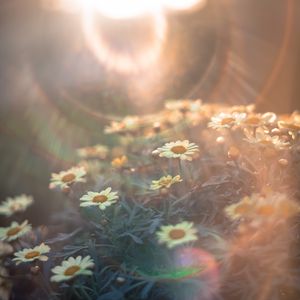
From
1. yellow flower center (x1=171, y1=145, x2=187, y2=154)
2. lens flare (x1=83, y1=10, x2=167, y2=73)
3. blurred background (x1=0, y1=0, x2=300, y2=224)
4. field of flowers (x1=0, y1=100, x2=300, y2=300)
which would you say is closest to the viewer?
field of flowers (x1=0, y1=100, x2=300, y2=300)

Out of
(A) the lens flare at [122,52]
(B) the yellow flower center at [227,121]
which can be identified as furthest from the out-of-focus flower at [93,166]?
(A) the lens flare at [122,52]

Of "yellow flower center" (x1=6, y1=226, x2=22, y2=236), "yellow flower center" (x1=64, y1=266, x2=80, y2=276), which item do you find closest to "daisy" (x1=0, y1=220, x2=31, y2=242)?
"yellow flower center" (x1=6, y1=226, x2=22, y2=236)

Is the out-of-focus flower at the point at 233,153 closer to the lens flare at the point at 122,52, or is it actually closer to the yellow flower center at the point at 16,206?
the yellow flower center at the point at 16,206

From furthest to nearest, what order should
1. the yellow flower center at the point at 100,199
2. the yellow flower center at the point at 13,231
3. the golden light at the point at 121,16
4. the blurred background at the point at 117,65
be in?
1. the golden light at the point at 121,16
2. the blurred background at the point at 117,65
3. the yellow flower center at the point at 13,231
4. the yellow flower center at the point at 100,199

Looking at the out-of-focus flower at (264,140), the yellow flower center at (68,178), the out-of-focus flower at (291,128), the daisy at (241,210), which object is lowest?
the daisy at (241,210)

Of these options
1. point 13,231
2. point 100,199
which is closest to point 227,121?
point 100,199

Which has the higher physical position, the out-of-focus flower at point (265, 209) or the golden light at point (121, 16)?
the golden light at point (121, 16)

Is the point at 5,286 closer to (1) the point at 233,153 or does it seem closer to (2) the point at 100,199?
(2) the point at 100,199

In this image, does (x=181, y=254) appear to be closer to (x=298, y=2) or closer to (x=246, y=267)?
(x=246, y=267)

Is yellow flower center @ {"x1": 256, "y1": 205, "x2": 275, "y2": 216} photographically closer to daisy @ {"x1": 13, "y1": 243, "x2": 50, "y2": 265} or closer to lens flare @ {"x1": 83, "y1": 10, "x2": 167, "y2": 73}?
daisy @ {"x1": 13, "y1": 243, "x2": 50, "y2": 265}
